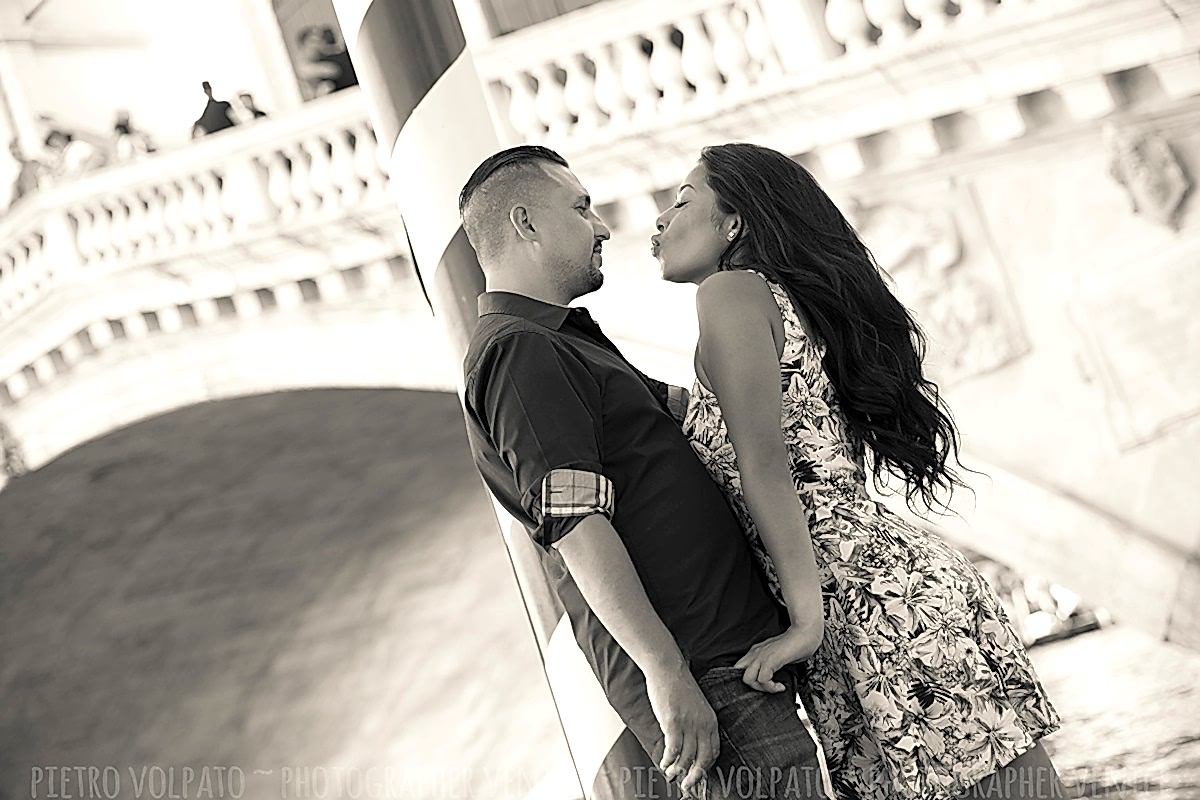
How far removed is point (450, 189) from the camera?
5.42ft

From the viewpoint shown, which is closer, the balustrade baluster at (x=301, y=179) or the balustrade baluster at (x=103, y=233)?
the balustrade baluster at (x=301, y=179)

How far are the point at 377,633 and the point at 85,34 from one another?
364 centimetres

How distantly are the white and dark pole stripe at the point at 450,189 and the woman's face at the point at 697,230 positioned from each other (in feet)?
0.83

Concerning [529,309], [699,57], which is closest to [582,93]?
[699,57]

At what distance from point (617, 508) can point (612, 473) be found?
3cm

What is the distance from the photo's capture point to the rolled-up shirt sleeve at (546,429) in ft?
4.07

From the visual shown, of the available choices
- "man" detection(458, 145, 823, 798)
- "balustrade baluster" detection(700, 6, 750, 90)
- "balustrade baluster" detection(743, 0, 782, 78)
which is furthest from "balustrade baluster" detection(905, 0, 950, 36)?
"man" detection(458, 145, 823, 798)

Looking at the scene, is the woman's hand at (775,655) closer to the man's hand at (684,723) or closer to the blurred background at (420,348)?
the man's hand at (684,723)

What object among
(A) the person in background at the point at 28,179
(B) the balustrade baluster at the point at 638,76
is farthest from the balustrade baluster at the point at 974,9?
(A) the person in background at the point at 28,179

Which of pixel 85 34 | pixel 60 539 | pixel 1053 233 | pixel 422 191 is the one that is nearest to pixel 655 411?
pixel 422 191

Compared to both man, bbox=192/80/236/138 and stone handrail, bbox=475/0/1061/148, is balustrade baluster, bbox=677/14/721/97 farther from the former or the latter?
man, bbox=192/80/236/138

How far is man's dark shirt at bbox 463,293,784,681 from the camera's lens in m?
1.25

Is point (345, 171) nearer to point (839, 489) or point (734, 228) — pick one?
point (734, 228)

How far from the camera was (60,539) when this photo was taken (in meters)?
7.08
